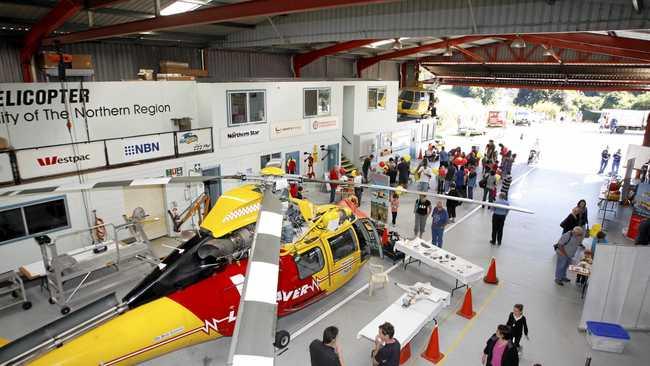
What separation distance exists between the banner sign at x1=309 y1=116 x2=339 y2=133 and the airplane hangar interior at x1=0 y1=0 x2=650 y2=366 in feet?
0.27

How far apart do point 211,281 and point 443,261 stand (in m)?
5.40

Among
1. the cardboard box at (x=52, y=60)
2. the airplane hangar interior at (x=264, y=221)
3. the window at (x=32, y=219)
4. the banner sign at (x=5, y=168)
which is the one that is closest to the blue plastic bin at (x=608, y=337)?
the airplane hangar interior at (x=264, y=221)

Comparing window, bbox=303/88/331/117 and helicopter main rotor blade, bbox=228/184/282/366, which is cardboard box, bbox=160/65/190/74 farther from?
helicopter main rotor blade, bbox=228/184/282/366

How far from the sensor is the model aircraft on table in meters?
5.13

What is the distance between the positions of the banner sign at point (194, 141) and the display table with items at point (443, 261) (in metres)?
6.92

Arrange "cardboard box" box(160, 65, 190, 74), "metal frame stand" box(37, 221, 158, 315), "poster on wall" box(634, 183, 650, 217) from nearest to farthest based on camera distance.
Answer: "metal frame stand" box(37, 221, 158, 315)
"poster on wall" box(634, 183, 650, 217)
"cardboard box" box(160, 65, 190, 74)

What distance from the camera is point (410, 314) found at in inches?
284

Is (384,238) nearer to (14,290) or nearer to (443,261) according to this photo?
(443,261)

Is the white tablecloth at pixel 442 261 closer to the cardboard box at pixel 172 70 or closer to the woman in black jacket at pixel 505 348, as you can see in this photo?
the woman in black jacket at pixel 505 348

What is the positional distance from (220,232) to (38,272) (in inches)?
213

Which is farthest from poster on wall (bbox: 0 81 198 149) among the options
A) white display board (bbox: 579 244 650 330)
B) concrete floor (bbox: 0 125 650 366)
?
Answer: white display board (bbox: 579 244 650 330)

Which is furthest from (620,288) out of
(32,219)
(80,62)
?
(80,62)

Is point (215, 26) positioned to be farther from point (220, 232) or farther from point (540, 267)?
point (540, 267)

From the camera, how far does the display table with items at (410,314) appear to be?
→ 6.64m
